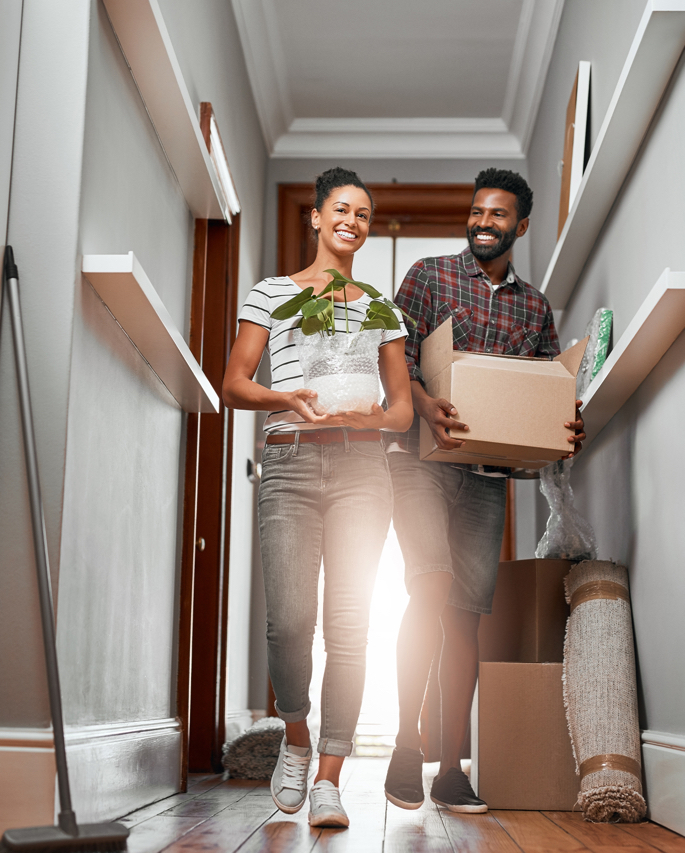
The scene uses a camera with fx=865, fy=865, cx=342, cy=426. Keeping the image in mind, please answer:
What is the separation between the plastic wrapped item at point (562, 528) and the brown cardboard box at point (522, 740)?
326 millimetres

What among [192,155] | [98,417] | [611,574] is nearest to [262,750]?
[611,574]

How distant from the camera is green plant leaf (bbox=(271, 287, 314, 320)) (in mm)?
1482

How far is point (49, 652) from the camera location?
1.14 meters

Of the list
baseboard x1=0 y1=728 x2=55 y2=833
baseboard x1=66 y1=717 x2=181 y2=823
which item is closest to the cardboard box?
baseboard x1=66 y1=717 x2=181 y2=823

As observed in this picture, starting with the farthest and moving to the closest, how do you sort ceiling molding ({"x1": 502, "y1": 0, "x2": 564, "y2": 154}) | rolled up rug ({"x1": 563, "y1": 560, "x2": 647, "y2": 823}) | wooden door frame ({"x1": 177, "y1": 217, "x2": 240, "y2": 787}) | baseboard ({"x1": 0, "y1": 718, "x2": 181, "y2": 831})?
ceiling molding ({"x1": 502, "y1": 0, "x2": 564, "y2": 154}) → wooden door frame ({"x1": 177, "y1": 217, "x2": 240, "y2": 787}) → rolled up rug ({"x1": 563, "y1": 560, "x2": 647, "y2": 823}) → baseboard ({"x1": 0, "y1": 718, "x2": 181, "y2": 831})

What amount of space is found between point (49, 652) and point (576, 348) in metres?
1.20

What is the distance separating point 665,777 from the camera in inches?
63.6

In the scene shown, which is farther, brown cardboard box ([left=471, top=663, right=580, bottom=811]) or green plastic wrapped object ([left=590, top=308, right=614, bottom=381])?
green plastic wrapped object ([left=590, top=308, right=614, bottom=381])

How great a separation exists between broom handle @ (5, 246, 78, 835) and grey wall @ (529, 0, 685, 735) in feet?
3.55

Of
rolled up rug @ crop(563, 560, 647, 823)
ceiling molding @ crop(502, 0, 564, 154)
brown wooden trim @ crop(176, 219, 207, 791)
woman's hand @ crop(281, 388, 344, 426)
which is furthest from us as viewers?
ceiling molding @ crop(502, 0, 564, 154)

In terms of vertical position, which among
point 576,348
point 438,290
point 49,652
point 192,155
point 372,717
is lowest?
point 372,717

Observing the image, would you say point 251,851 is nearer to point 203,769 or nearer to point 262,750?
point 262,750

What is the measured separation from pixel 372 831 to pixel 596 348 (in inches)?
51.2

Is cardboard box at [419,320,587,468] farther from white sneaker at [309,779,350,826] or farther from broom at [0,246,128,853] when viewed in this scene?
broom at [0,246,128,853]
